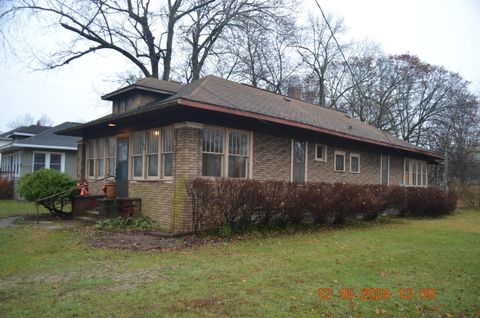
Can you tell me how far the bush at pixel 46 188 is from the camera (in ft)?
41.1

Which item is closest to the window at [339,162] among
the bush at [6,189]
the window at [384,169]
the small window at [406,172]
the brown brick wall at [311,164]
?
the brown brick wall at [311,164]

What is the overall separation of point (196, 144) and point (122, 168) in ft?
12.6

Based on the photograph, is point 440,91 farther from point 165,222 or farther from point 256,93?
point 165,222

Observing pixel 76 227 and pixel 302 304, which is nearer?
pixel 302 304

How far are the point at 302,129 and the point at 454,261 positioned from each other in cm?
689

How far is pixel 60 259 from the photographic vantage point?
688 cm

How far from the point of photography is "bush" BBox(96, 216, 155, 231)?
34.3 ft

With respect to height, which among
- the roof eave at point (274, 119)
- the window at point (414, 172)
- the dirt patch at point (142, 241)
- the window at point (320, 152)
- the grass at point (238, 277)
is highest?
the roof eave at point (274, 119)

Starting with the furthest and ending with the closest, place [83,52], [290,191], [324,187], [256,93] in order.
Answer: [83,52] < [256,93] < [324,187] < [290,191]

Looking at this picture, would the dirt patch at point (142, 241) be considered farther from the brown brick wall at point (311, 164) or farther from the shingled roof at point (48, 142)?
the shingled roof at point (48, 142)

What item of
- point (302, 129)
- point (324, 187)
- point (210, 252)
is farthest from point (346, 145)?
point (210, 252)

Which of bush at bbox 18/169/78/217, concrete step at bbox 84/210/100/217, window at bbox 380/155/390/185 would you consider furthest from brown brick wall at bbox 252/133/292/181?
window at bbox 380/155/390/185

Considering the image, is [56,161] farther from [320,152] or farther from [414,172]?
[414,172]

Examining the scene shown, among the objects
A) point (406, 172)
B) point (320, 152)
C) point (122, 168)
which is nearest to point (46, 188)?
point (122, 168)
